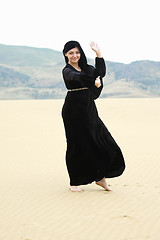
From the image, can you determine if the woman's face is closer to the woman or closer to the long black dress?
the woman

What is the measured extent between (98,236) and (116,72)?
150 m

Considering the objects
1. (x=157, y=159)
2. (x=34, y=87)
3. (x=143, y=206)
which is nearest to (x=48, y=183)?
(x=143, y=206)

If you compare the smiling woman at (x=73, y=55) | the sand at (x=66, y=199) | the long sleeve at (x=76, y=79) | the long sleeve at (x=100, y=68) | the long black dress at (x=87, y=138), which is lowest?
the sand at (x=66, y=199)

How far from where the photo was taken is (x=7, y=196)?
6.41 metres

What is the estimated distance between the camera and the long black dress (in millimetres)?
6098

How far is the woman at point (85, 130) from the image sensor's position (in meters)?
6.10

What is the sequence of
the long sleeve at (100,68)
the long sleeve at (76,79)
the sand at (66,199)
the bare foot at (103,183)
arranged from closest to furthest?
the sand at (66,199), the long sleeve at (76,79), the long sleeve at (100,68), the bare foot at (103,183)

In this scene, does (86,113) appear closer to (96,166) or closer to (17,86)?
(96,166)

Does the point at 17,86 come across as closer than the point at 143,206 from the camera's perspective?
No

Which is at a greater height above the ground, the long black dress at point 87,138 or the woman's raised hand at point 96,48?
the woman's raised hand at point 96,48

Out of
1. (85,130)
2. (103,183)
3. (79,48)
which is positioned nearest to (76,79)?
(79,48)

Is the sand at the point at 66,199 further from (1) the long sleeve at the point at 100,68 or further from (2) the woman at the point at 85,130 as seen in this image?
(1) the long sleeve at the point at 100,68

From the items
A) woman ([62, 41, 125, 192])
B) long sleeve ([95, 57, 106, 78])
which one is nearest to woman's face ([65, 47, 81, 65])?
woman ([62, 41, 125, 192])

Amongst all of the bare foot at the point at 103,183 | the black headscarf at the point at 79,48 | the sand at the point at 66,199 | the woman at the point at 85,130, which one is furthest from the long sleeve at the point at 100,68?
the sand at the point at 66,199
